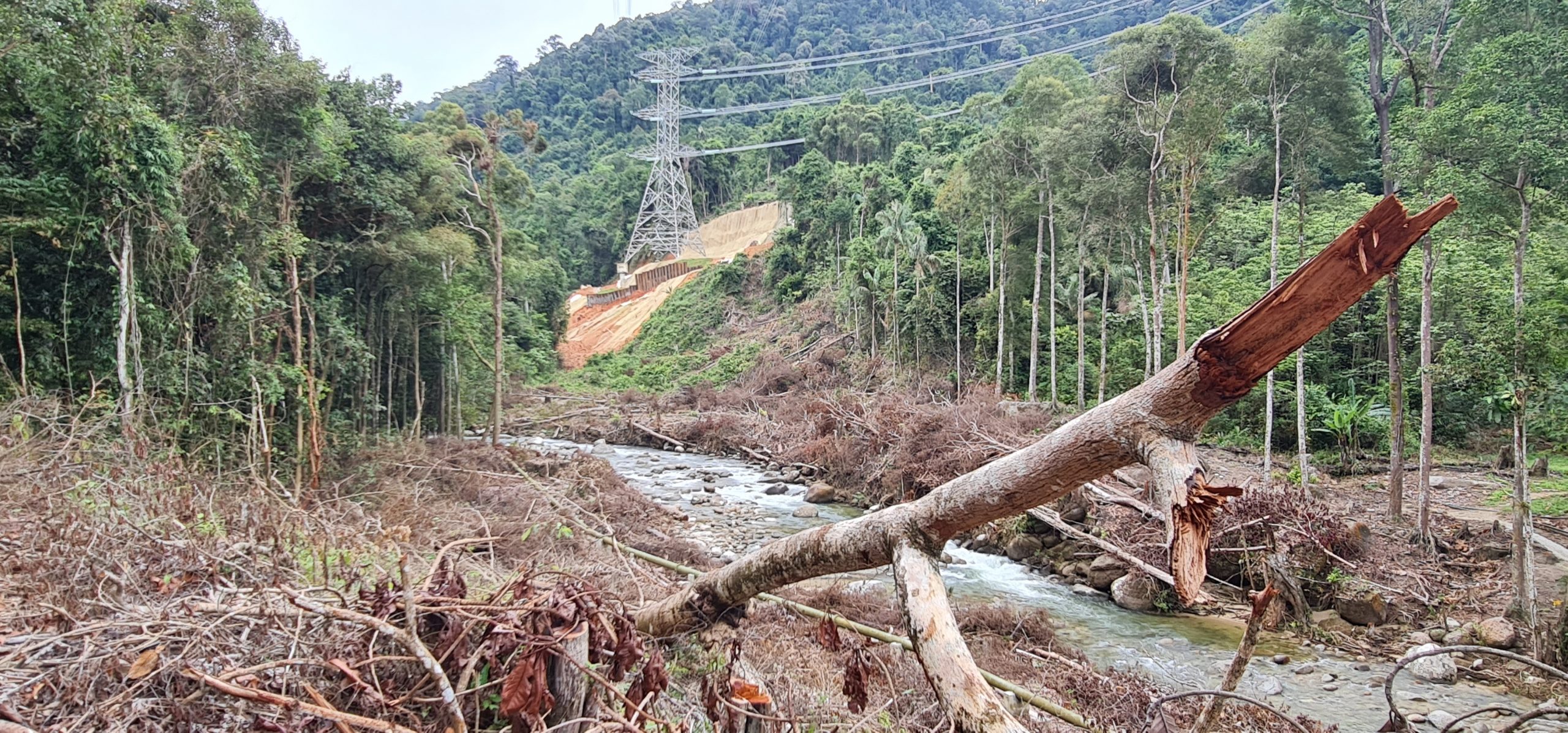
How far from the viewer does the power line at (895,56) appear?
89625 millimetres

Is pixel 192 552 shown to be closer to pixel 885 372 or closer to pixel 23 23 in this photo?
pixel 23 23

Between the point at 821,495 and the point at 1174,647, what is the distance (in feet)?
29.8

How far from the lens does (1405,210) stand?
5.72ft

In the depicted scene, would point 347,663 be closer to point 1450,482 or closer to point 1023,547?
point 1023,547

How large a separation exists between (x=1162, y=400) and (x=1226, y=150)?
32.8 meters

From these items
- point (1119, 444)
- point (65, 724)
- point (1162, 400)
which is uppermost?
point (1162, 400)

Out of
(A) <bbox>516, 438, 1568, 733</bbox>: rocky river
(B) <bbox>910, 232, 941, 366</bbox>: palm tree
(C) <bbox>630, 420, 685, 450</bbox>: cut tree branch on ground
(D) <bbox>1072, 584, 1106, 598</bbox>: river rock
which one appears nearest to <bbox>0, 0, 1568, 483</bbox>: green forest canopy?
(B) <bbox>910, 232, 941, 366</bbox>: palm tree

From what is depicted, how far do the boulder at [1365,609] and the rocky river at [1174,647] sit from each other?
962 mm

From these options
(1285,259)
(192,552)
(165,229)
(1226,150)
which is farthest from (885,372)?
(192,552)

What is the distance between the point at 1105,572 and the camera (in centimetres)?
1098

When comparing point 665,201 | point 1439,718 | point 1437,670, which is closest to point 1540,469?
point 1437,670

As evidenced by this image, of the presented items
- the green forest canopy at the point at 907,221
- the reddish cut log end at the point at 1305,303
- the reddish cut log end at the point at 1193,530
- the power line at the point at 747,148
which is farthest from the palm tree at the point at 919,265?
the power line at the point at 747,148

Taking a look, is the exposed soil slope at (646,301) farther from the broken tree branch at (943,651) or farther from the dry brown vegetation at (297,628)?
the broken tree branch at (943,651)

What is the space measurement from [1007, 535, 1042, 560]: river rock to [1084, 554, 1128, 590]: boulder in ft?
4.26
